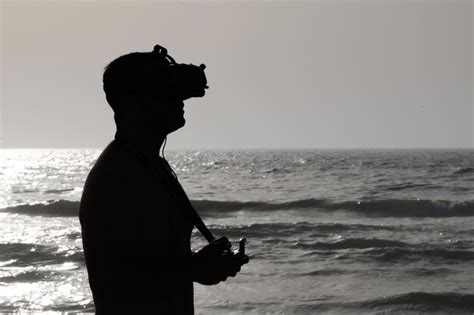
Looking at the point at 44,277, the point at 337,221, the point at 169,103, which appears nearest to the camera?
the point at 169,103

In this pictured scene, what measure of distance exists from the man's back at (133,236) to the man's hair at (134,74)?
172 mm

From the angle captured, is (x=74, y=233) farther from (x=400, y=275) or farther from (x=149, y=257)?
(x=149, y=257)

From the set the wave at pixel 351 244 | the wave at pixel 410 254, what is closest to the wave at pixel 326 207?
the wave at pixel 351 244

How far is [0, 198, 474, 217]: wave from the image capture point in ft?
93.2

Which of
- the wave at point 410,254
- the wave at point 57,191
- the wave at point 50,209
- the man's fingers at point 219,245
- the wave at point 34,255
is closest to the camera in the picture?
the man's fingers at point 219,245

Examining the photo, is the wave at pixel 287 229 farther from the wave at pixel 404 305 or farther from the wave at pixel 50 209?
the wave at pixel 404 305

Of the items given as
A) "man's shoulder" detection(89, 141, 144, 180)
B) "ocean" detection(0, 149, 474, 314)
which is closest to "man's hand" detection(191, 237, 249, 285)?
"man's shoulder" detection(89, 141, 144, 180)

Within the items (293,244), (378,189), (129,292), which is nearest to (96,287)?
(129,292)

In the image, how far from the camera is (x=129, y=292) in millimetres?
2137

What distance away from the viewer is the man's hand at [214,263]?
2191 mm

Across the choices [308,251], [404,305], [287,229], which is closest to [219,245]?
[404,305]

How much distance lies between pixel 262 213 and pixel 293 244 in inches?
387

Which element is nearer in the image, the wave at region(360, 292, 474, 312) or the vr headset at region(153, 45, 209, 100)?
the vr headset at region(153, 45, 209, 100)

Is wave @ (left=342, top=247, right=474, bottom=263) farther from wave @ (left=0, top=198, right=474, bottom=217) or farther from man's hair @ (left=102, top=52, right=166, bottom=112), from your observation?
man's hair @ (left=102, top=52, right=166, bottom=112)
